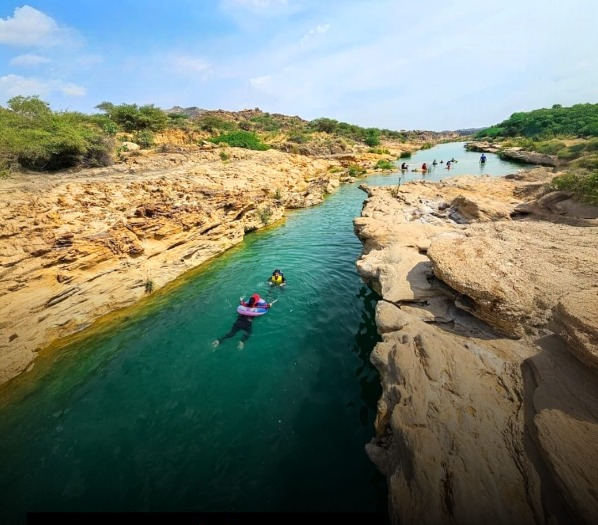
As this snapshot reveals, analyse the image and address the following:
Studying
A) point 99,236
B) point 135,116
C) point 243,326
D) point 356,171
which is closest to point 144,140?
point 135,116

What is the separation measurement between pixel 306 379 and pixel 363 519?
9.79 feet

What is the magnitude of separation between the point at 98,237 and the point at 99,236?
64 millimetres

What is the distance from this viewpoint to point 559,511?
2922 mm

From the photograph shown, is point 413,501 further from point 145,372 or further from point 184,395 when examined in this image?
point 145,372

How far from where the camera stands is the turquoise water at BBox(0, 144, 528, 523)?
481 cm

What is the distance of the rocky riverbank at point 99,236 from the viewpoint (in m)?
8.85

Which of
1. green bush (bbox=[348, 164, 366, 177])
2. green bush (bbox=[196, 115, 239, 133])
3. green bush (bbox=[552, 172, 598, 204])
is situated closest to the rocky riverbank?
green bush (bbox=[552, 172, 598, 204])

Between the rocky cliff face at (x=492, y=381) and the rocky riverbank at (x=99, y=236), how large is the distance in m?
9.54

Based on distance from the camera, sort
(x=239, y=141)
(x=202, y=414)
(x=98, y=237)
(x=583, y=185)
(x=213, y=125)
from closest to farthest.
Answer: (x=202, y=414)
(x=583, y=185)
(x=98, y=237)
(x=239, y=141)
(x=213, y=125)

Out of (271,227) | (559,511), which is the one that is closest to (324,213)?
(271,227)

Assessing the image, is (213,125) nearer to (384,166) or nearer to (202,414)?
Answer: (384,166)

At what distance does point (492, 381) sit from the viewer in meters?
4.51

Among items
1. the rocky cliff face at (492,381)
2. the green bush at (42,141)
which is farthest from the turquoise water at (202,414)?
the green bush at (42,141)

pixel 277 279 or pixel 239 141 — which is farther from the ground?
pixel 239 141
